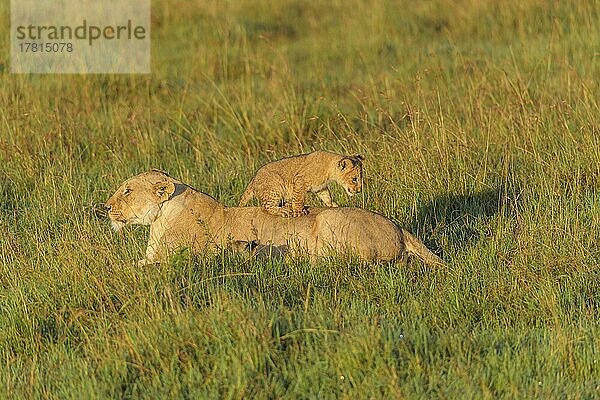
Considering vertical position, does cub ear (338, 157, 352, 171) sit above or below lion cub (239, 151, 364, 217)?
above

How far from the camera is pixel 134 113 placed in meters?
9.83

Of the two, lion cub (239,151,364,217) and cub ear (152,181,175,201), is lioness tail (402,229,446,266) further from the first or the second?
cub ear (152,181,175,201)

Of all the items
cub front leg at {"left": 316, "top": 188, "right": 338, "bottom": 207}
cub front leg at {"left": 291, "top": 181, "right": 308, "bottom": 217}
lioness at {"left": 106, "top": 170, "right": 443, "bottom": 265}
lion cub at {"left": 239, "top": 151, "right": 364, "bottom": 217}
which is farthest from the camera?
cub front leg at {"left": 316, "top": 188, "right": 338, "bottom": 207}

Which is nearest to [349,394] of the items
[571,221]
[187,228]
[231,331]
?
[231,331]

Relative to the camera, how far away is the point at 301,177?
24.1ft

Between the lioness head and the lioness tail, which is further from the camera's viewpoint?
the lioness head

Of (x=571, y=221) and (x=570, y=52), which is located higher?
(x=570, y=52)

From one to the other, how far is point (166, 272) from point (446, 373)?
1.72m

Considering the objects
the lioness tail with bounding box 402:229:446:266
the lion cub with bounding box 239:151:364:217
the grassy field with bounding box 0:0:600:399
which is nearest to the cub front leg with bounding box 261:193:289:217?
the lion cub with bounding box 239:151:364:217

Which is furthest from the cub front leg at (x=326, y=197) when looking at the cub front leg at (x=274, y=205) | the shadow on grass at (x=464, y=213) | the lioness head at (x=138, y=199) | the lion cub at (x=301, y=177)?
the lioness head at (x=138, y=199)

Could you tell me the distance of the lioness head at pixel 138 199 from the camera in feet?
22.2

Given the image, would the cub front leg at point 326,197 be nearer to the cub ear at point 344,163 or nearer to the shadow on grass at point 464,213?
the cub ear at point 344,163

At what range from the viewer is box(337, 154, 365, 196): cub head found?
7328 millimetres

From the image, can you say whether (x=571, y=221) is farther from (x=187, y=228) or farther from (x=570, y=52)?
(x=570, y=52)
